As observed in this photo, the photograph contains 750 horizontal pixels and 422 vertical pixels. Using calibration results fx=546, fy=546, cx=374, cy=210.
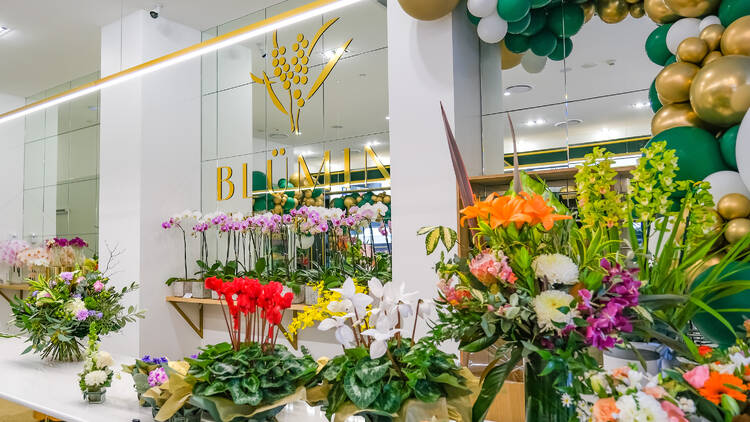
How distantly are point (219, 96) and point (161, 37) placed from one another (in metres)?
0.72

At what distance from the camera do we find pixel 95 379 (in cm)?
207

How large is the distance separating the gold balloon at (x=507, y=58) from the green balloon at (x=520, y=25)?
0.31 meters

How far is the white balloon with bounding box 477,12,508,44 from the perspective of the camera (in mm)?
2883

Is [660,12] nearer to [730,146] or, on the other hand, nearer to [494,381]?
[730,146]

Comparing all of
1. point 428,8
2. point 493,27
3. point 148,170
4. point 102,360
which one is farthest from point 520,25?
point 148,170

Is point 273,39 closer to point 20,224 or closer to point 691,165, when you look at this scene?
point 691,165

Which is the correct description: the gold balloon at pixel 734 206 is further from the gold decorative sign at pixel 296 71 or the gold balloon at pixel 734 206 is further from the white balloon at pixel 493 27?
the gold decorative sign at pixel 296 71

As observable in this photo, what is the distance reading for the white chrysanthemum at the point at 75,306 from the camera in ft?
8.99

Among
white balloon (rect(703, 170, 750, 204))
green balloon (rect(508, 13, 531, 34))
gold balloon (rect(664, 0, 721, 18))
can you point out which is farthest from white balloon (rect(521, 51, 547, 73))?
white balloon (rect(703, 170, 750, 204))

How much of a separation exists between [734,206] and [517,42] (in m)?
1.56

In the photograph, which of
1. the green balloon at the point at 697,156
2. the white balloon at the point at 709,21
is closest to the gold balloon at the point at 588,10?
the white balloon at the point at 709,21

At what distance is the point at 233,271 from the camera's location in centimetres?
467

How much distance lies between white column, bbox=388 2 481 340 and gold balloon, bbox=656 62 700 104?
3.67 ft

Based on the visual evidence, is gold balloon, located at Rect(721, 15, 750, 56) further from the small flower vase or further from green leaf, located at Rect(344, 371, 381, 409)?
the small flower vase
